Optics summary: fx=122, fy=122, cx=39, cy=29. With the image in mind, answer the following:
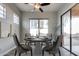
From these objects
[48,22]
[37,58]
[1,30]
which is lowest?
[37,58]

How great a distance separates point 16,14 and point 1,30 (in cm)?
131

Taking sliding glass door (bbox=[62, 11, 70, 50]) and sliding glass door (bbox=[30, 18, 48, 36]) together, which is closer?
sliding glass door (bbox=[30, 18, 48, 36])

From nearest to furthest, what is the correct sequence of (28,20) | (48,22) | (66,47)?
1. (28,20)
2. (48,22)
3. (66,47)

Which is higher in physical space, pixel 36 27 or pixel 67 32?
pixel 36 27

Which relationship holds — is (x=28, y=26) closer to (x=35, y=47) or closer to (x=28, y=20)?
(x=28, y=20)

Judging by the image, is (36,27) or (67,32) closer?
(36,27)

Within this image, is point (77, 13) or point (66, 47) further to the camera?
point (66, 47)

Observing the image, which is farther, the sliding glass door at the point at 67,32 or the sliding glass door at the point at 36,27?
the sliding glass door at the point at 67,32

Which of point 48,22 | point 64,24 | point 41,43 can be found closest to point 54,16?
point 48,22

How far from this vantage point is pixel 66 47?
17.9 ft

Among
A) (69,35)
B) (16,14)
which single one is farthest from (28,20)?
(69,35)

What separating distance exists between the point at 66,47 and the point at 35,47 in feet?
5.05

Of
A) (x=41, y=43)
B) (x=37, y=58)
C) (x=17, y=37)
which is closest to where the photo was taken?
(x=37, y=58)

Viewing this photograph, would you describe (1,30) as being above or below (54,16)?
below
